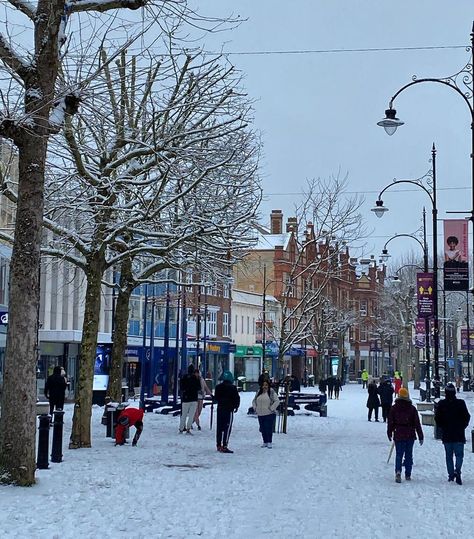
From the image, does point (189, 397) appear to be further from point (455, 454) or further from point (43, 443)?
point (455, 454)

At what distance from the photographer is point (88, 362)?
19.1m

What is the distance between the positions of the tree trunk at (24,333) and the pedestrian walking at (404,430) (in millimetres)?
6193

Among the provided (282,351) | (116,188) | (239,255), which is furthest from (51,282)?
(116,188)

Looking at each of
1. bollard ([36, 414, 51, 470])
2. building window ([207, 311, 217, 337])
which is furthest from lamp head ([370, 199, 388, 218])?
building window ([207, 311, 217, 337])

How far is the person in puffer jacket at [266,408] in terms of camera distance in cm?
2027

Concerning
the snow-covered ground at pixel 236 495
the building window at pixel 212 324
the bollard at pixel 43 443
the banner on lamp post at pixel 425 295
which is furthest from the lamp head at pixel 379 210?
the building window at pixel 212 324

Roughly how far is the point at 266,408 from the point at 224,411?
1.49 m

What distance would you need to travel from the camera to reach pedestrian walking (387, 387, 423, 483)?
15.3 metres

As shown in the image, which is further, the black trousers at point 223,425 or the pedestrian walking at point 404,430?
the black trousers at point 223,425

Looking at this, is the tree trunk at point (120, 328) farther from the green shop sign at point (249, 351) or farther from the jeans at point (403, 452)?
the green shop sign at point (249, 351)

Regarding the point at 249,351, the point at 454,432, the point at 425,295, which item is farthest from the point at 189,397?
the point at 249,351

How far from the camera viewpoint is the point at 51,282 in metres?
46.8

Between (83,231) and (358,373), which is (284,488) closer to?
(83,231)

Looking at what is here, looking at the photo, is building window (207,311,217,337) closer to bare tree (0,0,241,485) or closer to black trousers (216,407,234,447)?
black trousers (216,407,234,447)
